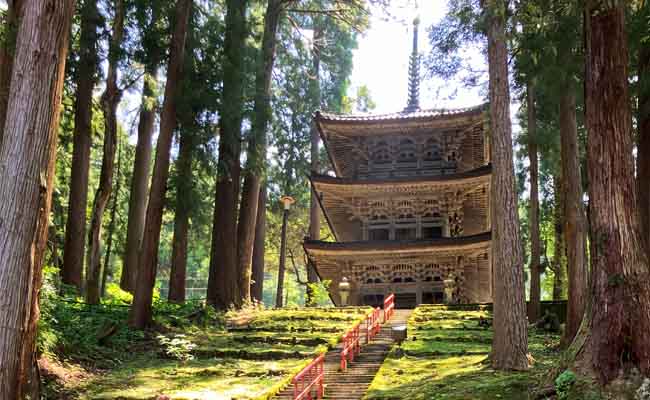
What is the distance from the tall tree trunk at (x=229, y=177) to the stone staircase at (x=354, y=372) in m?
4.83

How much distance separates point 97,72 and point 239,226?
238 inches

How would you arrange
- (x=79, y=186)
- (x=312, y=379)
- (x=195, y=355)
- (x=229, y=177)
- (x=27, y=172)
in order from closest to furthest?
(x=27, y=172)
(x=312, y=379)
(x=195, y=355)
(x=79, y=186)
(x=229, y=177)

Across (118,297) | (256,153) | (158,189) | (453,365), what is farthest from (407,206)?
(453,365)

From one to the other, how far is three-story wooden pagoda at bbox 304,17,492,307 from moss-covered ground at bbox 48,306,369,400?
6197 mm

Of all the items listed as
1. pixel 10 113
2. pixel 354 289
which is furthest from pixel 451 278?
pixel 10 113

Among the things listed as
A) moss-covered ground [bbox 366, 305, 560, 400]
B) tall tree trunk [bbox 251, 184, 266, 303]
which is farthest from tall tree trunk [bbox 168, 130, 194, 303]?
moss-covered ground [bbox 366, 305, 560, 400]

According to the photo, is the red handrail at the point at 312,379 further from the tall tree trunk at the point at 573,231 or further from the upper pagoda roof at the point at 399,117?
the upper pagoda roof at the point at 399,117

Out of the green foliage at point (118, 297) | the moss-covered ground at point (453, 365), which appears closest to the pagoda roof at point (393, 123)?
the moss-covered ground at point (453, 365)

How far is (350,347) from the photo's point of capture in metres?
11.6

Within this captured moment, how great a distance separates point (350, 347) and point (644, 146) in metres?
7.11

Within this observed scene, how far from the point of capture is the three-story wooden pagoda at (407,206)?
2200 cm

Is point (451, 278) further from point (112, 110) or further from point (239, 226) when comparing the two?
point (112, 110)

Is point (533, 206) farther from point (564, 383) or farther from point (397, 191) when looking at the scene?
point (397, 191)

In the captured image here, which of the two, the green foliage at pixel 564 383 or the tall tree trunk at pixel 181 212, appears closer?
the green foliage at pixel 564 383
